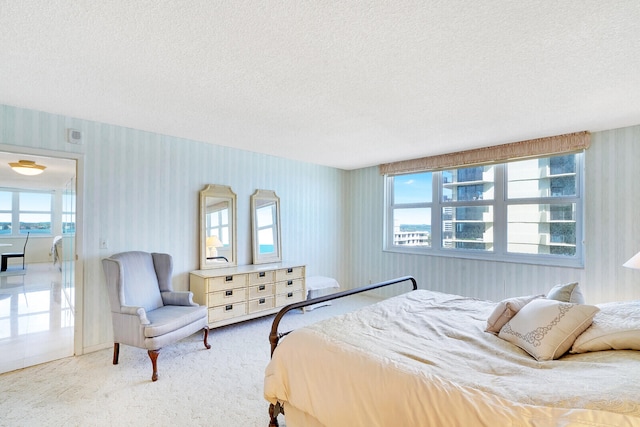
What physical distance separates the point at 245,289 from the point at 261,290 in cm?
24

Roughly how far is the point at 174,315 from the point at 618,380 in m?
3.08

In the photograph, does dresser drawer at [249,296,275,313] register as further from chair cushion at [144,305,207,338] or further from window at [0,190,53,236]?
window at [0,190,53,236]

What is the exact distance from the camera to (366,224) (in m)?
5.43

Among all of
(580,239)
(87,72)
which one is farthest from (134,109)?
(580,239)

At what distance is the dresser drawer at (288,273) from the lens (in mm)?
4074

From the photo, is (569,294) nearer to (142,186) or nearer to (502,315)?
(502,315)

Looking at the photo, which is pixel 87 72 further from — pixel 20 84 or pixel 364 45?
pixel 364 45

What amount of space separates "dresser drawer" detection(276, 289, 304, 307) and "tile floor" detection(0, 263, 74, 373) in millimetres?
2259

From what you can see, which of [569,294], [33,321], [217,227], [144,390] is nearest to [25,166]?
[33,321]

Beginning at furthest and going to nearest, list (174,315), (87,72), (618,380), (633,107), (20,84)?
(174,315)
(633,107)
(20,84)
(87,72)
(618,380)

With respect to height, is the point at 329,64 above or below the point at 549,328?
above

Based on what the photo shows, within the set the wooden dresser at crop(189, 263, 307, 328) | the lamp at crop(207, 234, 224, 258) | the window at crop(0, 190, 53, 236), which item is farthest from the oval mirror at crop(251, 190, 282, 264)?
the window at crop(0, 190, 53, 236)

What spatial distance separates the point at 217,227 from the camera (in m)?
3.96

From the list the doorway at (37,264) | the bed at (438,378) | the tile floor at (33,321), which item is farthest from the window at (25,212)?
the bed at (438,378)
